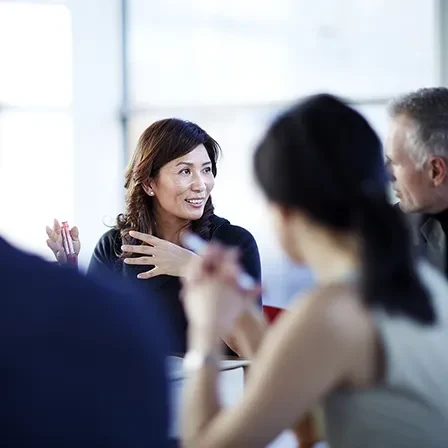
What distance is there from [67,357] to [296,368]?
14.4 inches

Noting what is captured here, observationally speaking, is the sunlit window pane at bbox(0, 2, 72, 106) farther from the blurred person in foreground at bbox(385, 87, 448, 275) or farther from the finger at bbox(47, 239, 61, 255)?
the blurred person in foreground at bbox(385, 87, 448, 275)

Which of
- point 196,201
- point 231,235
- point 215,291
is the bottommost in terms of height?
point 215,291

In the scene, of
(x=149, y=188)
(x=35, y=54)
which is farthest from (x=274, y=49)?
(x=149, y=188)

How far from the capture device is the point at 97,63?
588 cm

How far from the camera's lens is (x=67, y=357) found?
3.47 ft

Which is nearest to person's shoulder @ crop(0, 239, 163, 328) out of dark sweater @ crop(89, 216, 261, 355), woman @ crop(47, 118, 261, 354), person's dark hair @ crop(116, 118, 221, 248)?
dark sweater @ crop(89, 216, 261, 355)

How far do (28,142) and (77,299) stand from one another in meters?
5.16

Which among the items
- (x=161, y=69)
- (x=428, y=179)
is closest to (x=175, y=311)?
(x=428, y=179)

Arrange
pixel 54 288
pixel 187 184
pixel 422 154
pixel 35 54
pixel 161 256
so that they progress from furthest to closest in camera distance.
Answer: pixel 35 54 → pixel 187 184 → pixel 161 256 → pixel 422 154 → pixel 54 288

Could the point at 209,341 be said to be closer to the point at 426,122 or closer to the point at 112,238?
the point at 426,122

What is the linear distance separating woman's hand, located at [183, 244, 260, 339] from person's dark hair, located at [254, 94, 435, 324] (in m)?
0.14

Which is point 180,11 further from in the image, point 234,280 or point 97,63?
point 234,280

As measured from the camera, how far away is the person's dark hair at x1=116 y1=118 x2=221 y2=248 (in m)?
3.21

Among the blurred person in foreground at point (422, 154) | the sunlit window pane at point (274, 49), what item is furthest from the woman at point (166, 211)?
the sunlit window pane at point (274, 49)
